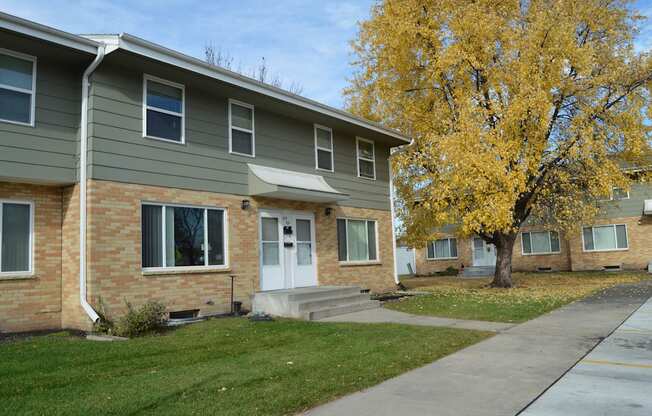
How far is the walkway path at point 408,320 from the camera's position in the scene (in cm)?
1002

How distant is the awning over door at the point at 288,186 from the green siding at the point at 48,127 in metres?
4.26

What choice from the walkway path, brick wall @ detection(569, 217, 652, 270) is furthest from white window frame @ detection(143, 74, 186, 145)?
brick wall @ detection(569, 217, 652, 270)

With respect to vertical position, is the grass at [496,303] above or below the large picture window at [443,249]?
below

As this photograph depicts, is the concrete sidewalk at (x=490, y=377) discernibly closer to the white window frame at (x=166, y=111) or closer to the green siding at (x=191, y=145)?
the green siding at (x=191, y=145)

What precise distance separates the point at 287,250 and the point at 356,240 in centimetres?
333

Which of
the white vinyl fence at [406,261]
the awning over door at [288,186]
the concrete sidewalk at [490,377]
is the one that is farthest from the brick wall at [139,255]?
the white vinyl fence at [406,261]

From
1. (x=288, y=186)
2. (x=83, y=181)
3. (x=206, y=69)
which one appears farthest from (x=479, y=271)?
(x=83, y=181)

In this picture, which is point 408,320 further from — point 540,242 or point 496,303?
point 540,242

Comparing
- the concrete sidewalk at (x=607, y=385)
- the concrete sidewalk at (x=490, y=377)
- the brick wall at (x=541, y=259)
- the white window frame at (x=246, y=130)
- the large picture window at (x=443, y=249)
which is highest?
the white window frame at (x=246, y=130)

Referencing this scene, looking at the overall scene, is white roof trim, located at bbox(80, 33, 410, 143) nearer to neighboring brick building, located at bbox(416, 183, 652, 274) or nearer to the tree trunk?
the tree trunk

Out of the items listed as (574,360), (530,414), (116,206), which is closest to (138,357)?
(116,206)

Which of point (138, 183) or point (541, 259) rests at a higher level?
point (138, 183)

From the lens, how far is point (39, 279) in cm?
1022

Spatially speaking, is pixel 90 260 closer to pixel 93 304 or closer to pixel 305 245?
pixel 93 304
